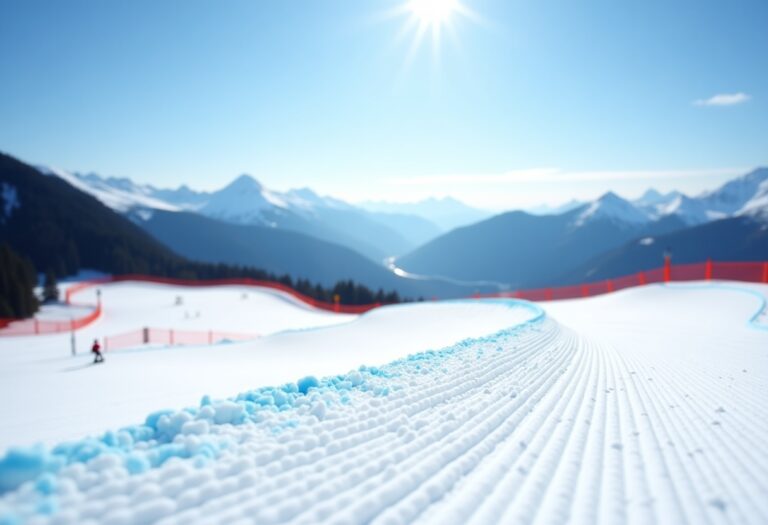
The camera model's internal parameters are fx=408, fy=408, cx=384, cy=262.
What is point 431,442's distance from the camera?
162 inches

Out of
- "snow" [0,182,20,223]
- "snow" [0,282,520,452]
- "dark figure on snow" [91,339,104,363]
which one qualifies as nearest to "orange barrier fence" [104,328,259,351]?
"snow" [0,282,520,452]

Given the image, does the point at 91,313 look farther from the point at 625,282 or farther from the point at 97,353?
the point at 625,282

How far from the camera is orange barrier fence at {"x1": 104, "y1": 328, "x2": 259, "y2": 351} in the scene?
23031 mm

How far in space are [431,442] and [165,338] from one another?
84.5 ft

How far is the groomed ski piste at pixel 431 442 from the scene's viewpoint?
288cm

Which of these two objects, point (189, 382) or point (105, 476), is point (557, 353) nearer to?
point (105, 476)

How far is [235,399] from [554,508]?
3688 millimetres

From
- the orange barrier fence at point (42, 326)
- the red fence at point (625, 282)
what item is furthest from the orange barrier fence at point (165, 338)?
the orange barrier fence at point (42, 326)

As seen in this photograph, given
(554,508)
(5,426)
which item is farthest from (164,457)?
(5,426)

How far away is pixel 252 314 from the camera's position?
34594 mm

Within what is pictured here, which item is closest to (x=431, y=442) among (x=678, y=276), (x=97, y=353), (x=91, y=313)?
(x=97, y=353)

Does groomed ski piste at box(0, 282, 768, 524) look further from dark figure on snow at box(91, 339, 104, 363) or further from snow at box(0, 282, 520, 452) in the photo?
dark figure on snow at box(91, 339, 104, 363)

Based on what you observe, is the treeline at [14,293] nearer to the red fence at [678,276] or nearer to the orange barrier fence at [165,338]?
the orange barrier fence at [165,338]

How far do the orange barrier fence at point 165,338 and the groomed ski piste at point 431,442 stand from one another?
44.6 ft
